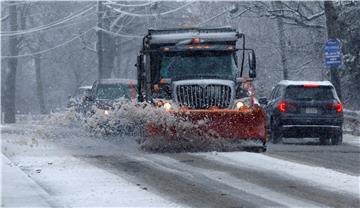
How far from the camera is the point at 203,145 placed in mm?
18922

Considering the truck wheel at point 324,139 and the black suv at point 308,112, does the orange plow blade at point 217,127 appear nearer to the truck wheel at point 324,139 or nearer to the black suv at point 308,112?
the black suv at point 308,112

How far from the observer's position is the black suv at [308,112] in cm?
2294

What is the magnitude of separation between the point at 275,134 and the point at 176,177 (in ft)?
31.6

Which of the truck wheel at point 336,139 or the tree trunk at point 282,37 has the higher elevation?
the tree trunk at point 282,37

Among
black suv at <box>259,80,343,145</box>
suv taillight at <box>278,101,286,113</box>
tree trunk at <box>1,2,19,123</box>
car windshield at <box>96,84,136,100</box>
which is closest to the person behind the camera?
black suv at <box>259,80,343,145</box>

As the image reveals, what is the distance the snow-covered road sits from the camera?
11.6 m

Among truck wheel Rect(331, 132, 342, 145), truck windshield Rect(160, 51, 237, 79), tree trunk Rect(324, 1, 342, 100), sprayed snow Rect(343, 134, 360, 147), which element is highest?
tree trunk Rect(324, 1, 342, 100)

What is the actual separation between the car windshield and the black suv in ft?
23.3

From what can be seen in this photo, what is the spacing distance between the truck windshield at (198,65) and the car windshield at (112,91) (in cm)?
844

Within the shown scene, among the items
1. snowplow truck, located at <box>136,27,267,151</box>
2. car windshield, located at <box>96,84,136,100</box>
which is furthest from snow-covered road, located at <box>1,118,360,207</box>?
car windshield, located at <box>96,84,136,100</box>

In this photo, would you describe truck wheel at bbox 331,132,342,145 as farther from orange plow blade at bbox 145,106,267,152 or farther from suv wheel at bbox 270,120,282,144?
orange plow blade at bbox 145,106,267,152

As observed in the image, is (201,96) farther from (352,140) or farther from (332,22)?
(332,22)

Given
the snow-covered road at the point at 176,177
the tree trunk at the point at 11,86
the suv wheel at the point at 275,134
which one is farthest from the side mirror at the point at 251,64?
the tree trunk at the point at 11,86

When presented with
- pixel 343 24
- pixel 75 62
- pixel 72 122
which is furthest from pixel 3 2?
pixel 72 122
